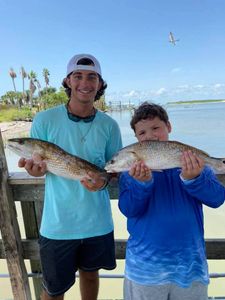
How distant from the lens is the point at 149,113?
2201mm

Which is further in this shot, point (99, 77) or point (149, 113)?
point (99, 77)

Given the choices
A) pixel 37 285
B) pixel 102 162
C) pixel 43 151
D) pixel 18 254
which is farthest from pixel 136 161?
pixel 37 285

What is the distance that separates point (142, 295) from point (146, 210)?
0.47 metres

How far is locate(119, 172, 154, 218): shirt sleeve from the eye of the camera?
6.35ft


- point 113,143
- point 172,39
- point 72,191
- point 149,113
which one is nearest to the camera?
point 149,113

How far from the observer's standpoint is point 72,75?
252cm

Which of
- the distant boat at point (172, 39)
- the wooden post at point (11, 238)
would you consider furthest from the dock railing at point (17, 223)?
the distant boat at point (172, 39)

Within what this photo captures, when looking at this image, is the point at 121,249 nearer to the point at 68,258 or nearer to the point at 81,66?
the point at 68,258

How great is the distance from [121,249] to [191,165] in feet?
4.28

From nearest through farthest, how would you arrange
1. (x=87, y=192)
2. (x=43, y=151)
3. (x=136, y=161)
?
(x=136, y=161) → (x=43, y=151) → (x=87, y=192)

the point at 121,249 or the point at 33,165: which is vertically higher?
the point at 33,165

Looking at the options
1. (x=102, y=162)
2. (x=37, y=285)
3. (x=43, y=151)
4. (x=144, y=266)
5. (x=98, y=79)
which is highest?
(x=98, y=79)

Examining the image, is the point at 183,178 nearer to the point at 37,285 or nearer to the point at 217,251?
the point at 217,251

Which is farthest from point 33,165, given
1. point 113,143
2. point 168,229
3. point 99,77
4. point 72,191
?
point 168,229
